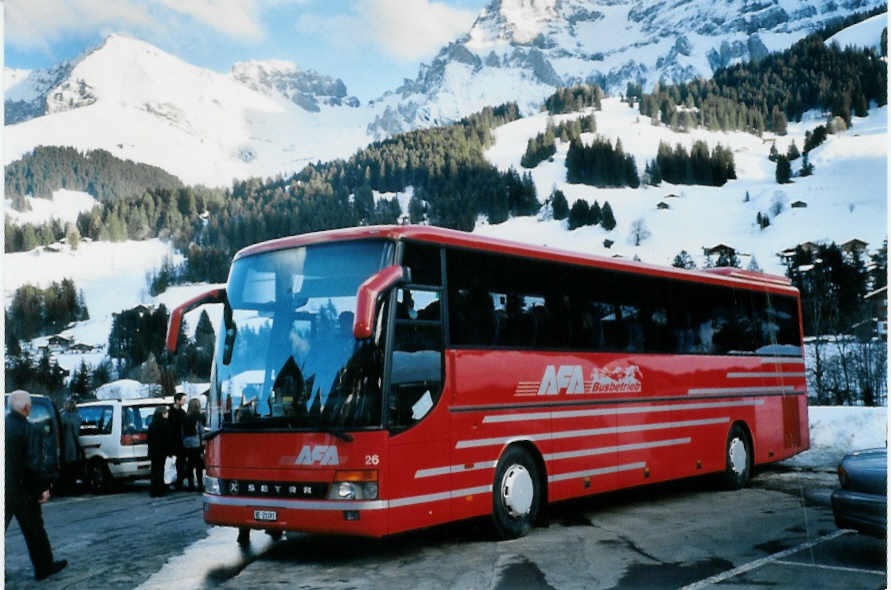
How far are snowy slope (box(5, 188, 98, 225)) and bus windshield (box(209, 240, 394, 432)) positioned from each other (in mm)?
150340

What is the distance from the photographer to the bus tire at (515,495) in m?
9.45

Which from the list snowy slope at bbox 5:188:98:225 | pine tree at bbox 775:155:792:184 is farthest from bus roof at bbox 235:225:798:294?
snowy slope at bbox 5:188:98:225

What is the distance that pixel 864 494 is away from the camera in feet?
24.7

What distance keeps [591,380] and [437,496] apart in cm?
289

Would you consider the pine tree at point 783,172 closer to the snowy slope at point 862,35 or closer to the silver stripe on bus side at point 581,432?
the snowy slope at point 862,35

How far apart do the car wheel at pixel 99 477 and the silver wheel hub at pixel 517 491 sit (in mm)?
9877

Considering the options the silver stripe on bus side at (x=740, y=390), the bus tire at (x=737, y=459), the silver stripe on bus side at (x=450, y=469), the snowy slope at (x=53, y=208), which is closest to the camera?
the silver stripe on bus side at (x=450, y=469)

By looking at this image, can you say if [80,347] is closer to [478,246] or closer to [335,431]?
[478,246]

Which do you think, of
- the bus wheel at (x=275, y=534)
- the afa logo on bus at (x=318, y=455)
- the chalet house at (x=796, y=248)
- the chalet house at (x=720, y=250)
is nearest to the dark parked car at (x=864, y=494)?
the afa logo on bus at (x=318, y=455)

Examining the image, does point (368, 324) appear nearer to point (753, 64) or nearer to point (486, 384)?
point (486, 384)

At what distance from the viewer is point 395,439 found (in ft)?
27.1

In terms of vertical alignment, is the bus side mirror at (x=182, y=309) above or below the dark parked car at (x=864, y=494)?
above

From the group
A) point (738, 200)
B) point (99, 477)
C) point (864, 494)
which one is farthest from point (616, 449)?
point (738, 200)

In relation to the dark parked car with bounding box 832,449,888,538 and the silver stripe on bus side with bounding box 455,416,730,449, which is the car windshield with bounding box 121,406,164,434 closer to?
the silver stripe on bus side with bounding box 455,416,730,449
